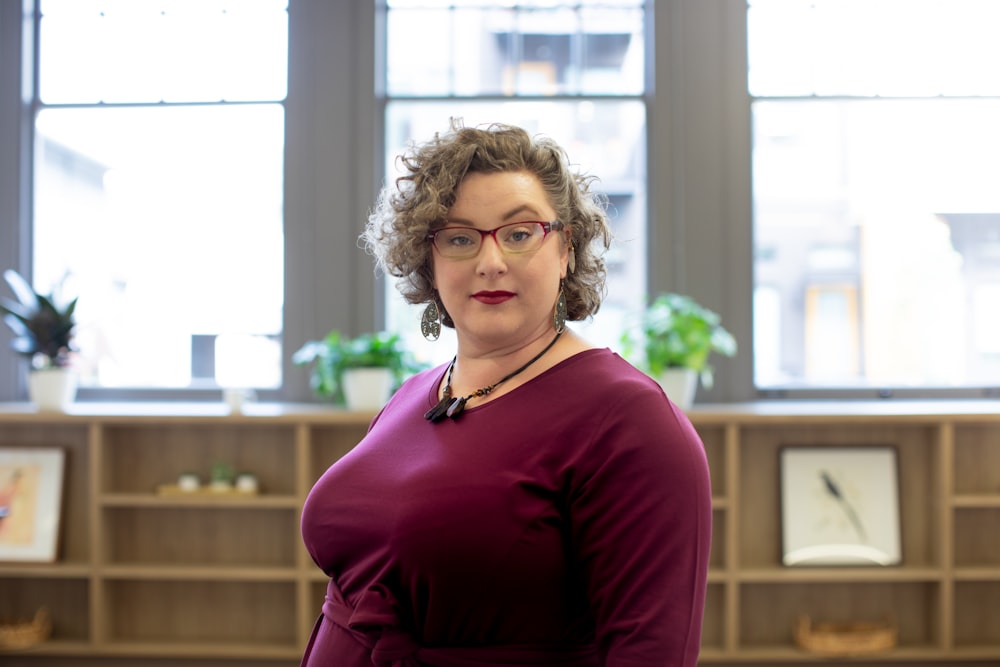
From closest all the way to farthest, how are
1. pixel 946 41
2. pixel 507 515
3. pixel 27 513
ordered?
pixel 507 515
pixel 27 513
pixel 946 41

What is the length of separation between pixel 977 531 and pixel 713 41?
220cm

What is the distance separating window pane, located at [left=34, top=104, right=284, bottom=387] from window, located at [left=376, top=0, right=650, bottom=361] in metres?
Answer: 0.61

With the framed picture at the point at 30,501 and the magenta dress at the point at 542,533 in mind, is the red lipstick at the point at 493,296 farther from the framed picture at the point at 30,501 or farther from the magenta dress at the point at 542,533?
the framed picture at the point at 30,501

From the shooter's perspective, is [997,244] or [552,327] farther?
[997,244]

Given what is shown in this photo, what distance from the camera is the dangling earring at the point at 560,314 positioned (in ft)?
4.49

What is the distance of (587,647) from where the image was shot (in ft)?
3.99

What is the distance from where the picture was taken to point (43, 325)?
356 centimetres

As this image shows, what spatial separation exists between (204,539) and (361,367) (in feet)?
3.18

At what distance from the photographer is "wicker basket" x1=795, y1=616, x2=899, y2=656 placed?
337 centimetres

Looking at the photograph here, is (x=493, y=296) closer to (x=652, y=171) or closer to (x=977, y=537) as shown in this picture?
(x=652, y=171)

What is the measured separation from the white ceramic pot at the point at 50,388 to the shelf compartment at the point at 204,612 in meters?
0.73

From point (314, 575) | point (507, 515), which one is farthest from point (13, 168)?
point (507, 515)

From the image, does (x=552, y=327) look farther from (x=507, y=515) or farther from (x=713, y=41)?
(x=713, y=41)

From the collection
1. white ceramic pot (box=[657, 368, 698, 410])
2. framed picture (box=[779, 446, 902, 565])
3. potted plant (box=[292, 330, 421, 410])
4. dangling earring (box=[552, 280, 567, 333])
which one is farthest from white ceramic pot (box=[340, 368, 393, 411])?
dangling earring (box=[552, 280, 567, 333])
